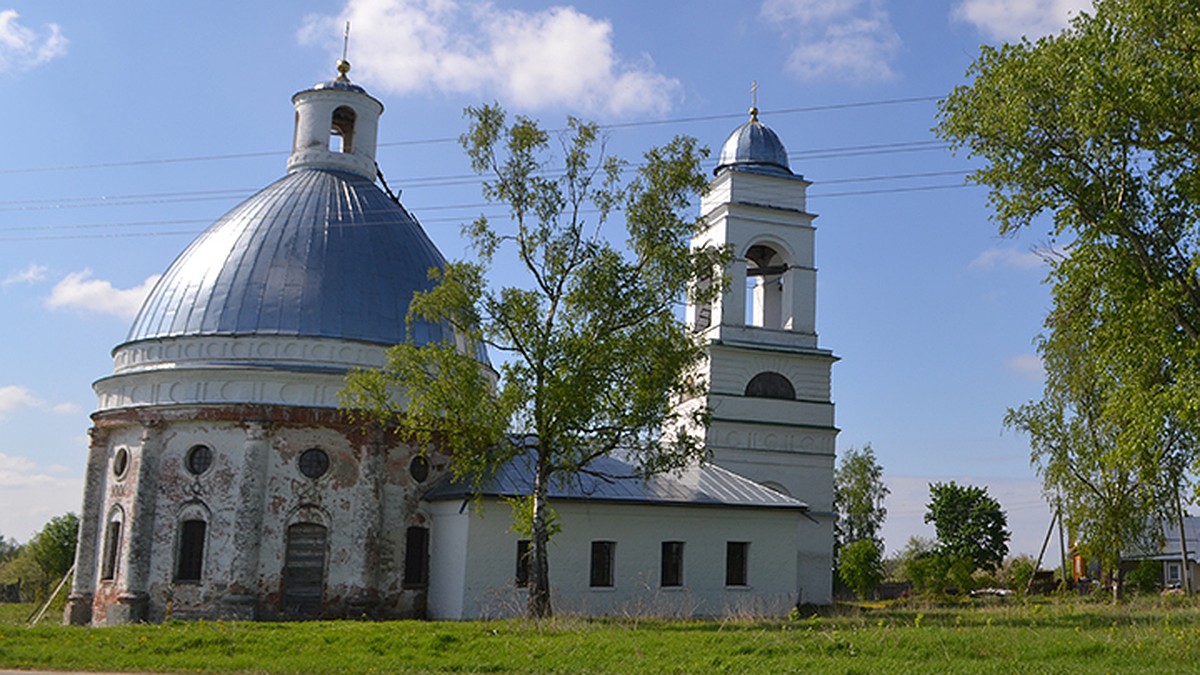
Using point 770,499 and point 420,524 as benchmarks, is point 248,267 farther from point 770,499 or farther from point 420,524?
point 770,499

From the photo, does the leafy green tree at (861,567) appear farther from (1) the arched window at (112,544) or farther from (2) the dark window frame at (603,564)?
(1) the arched window at (112,544)

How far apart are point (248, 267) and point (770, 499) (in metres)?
14.8

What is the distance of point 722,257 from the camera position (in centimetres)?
2397

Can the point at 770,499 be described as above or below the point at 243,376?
below

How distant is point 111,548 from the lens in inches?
1108

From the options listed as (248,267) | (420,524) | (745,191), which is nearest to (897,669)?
(420,524)

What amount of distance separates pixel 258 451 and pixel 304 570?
9.76 feet

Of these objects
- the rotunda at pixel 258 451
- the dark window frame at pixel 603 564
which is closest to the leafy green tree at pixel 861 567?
the dark window frame at pixel 603 564

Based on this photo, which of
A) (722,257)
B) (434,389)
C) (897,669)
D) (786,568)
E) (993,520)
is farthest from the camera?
(993,520)

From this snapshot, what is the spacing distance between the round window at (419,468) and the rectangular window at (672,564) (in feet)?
20.4

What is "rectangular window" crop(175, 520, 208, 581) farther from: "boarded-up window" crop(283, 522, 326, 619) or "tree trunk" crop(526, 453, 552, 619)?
"tree trunk" crop(526, 453, 552, 619)

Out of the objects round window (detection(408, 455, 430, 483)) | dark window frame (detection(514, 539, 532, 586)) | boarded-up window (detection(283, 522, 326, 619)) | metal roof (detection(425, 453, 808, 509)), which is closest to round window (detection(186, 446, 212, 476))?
boarded-up window (detection(283, 522, 326, 619))

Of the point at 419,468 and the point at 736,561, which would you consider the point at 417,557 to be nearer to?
the point at 419,468

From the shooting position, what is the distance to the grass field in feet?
50.2
